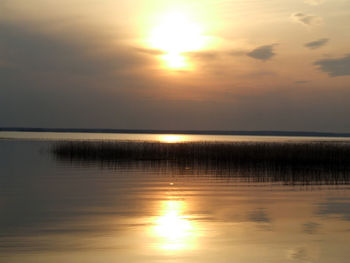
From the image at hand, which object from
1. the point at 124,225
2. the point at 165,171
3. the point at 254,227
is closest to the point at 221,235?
the point at 254,227

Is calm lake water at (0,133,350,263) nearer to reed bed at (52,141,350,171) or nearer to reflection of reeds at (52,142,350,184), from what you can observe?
reflection of reeds at (52,142,350,184)

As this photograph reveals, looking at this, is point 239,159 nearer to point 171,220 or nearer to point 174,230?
point 171,220

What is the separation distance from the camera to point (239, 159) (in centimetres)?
2512

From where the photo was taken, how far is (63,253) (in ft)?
23.1

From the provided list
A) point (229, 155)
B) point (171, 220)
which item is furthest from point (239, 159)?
point (171, 220)

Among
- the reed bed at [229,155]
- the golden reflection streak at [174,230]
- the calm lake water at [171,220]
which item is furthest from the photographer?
the reed bed at [229,155]

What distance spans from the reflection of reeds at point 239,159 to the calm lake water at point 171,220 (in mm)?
2474

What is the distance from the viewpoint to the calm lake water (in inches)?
282

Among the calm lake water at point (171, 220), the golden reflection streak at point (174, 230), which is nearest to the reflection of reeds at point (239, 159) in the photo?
the calm lake water at point (171, 220)

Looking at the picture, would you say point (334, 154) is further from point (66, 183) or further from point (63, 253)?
point (63, 253)

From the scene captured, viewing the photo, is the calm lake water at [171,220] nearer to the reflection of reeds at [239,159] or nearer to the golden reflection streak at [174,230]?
the golden reflection streak at [174,230]

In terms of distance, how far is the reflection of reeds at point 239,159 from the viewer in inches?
766

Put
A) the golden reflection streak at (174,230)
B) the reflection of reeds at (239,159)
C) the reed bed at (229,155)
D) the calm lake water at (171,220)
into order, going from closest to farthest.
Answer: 1. the calm lake water at (171,220)
2. the golden reflection streak at (174,230)
3. the reflection of reeds at (239,159)
4. the reed bed at (229,155)

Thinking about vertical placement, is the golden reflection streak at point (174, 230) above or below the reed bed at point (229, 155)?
below
